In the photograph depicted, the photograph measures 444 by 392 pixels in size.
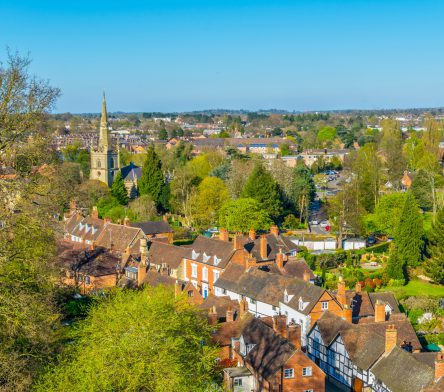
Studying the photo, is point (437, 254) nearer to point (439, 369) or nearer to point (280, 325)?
point (280, 325)

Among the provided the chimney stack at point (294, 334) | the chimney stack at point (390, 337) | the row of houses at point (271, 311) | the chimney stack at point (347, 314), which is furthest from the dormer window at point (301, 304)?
the chimney stack at point (390, 337)

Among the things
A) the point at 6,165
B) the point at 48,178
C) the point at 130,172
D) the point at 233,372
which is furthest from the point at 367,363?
the point at 130,172

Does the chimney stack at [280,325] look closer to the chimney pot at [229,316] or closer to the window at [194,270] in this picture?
the chimney pot at [229,316]

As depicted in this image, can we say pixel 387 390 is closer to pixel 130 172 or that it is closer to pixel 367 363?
pixel 367 363

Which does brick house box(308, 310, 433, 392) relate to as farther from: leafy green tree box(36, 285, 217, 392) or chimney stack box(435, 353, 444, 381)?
leafy green tree box(36, 285, 217, 392)

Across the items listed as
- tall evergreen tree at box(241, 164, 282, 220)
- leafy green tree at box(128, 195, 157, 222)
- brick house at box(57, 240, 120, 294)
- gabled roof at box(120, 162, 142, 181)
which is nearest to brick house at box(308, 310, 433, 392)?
brick house at box(57, 240, 120, 294)

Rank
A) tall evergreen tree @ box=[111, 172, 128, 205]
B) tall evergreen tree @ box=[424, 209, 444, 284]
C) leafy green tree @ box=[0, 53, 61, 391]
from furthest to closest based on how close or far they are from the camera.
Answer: tall evergreen tree @ box=[111, 172, 128, 205] < tall evergreen tree @ box=[424, 209, 444, 284] < leafy green tree @ box=[0, 53, 61, 391]
